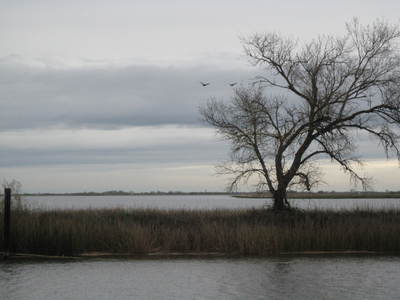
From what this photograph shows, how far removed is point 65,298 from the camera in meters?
13.3

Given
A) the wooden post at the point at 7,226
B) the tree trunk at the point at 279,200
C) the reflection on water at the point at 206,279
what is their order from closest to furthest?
the reflection on water at the point at 206,279 → the wooden post at the point at 7,226 → the tree trunk at the point at 279,200

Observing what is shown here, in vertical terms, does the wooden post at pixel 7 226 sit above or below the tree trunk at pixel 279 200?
below

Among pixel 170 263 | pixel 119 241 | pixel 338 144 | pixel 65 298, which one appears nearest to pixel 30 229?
pixel 119 241

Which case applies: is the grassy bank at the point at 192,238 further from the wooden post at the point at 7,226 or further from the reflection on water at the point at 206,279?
the reflection on water at the point at 206,279

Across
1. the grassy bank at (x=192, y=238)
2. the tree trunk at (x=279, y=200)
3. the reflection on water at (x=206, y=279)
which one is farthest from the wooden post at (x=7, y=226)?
the tree trunk at (x=279, y=200)

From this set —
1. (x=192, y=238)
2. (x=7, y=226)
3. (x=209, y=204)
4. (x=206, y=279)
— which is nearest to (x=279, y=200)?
(x=192, y=238)

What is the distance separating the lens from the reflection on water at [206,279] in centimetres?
1380

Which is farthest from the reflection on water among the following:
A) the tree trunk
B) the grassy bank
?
the tree trunk

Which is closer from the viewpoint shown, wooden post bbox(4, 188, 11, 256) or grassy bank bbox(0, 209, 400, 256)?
wooden post bbox(4, 188, 11, 256)

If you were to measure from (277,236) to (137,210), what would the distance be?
36.5ft

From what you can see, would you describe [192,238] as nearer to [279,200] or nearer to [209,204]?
[279,200]

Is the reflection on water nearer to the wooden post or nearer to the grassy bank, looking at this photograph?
the wooden post

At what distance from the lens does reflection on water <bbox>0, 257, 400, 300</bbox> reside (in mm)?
13797

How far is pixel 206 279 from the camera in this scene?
624 inches
